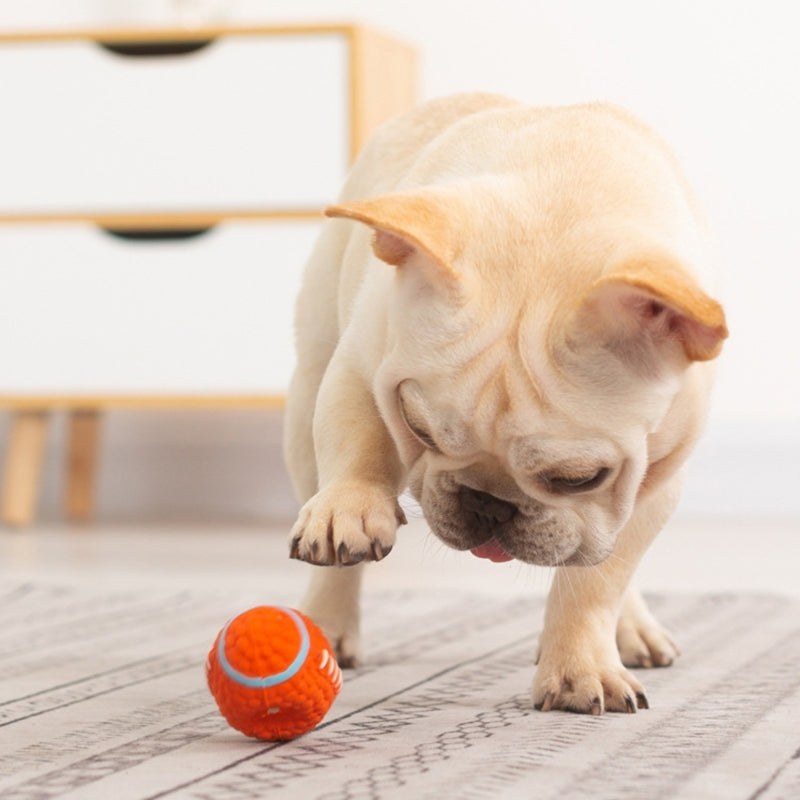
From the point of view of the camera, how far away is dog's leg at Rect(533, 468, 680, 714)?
64.1 inches

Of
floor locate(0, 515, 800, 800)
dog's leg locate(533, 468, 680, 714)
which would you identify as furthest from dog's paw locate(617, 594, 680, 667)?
dog's leg locate(533, 468, 680, 714)

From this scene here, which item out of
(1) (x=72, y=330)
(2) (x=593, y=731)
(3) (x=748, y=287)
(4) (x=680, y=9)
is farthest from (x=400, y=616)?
(4) (x=680, y=9)

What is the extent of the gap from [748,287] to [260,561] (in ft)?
5.18

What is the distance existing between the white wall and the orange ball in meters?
2.69

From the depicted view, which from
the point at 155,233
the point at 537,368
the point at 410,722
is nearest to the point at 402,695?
the point at 410,722

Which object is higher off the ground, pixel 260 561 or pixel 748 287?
pixel 748 287

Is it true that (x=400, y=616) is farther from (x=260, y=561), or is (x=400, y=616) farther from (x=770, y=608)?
(x=260, y=561)

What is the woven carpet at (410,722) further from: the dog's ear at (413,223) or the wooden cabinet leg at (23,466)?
the wooden cabinet leg at (23,466)

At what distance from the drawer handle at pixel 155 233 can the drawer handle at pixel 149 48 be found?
0.43 metres

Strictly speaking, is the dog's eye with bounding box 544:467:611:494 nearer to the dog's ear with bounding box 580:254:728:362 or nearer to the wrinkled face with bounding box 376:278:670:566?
the wrinkled face with bounding box 376:278:670:566

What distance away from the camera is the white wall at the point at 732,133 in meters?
3.94

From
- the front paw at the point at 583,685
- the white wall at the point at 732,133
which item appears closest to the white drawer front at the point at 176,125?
the white wall at the point at 732,133

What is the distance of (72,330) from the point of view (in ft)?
12.3

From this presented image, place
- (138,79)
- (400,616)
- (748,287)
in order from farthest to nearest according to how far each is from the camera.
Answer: (748,287) < (138,79) < (400,616)
